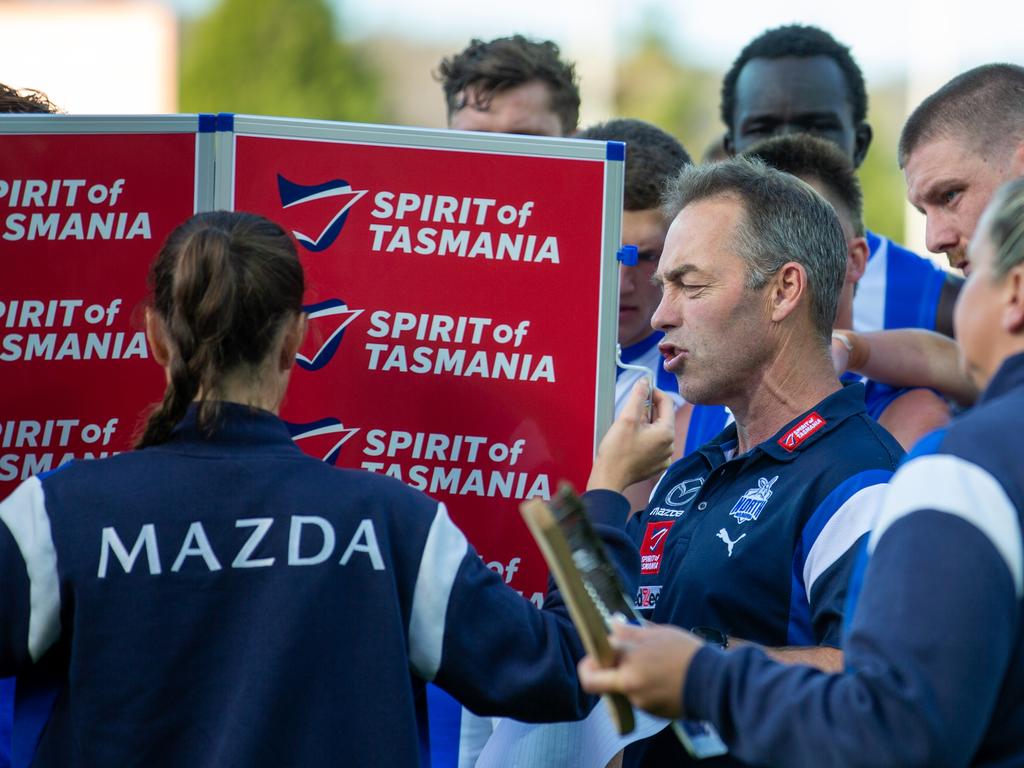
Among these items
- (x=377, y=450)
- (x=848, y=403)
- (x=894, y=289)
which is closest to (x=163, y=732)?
(x=377, y=450)

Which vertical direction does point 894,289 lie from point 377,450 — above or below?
above

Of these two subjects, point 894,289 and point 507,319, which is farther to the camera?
point 894,289

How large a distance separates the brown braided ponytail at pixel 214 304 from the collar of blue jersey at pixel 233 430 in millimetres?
17

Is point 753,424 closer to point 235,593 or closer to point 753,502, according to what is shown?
point 753,502

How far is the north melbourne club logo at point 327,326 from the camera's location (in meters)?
3.29

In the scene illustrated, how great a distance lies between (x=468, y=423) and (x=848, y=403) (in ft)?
2.72

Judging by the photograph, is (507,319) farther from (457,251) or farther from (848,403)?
(848,403)

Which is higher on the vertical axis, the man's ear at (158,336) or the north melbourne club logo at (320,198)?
the north melbourne club logo at (320,198)

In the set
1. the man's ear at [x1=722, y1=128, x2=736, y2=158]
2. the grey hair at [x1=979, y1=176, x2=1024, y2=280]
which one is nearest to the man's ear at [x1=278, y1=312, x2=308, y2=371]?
the grey hair at [x1=979, y1=176, x2=1024, y2=280]

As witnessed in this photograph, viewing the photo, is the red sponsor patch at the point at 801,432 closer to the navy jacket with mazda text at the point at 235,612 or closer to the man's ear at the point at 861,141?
the navy jacket with mazda text at the point at 235,612

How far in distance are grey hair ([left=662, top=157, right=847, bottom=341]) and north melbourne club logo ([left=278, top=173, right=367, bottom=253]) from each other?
79 centimetres

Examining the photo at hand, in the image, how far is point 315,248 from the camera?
3.30 metres

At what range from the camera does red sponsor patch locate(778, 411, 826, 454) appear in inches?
123

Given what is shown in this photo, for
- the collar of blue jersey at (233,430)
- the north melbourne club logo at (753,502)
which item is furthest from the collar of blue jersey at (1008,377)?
the collar of blue jersey at (233,430)
